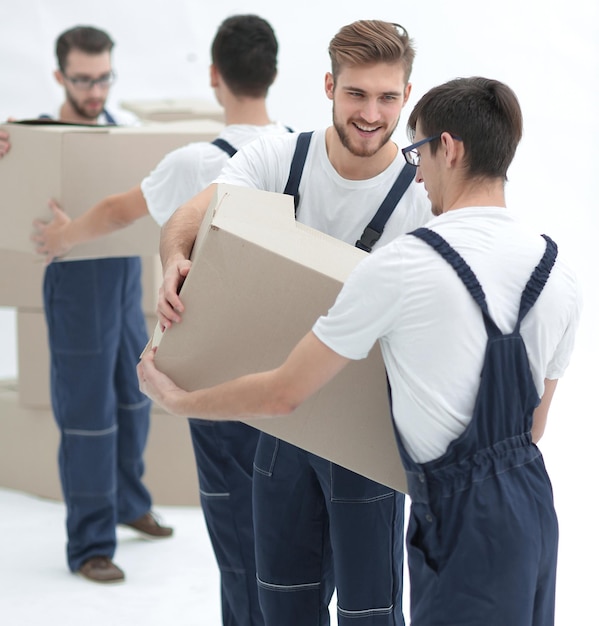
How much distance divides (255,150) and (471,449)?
86 centimetres

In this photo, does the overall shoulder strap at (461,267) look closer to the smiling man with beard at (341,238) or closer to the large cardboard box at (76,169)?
the smiling man with beard at (341,238)

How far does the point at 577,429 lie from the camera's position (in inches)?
182

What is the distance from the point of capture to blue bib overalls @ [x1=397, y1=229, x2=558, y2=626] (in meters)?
1.61

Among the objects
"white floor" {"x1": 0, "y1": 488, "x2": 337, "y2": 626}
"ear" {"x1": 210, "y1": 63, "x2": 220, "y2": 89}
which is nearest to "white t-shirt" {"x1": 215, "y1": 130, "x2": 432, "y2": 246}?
"ear" {"x1": 210, "y1": 63, "x2": 220, "y2": 89}

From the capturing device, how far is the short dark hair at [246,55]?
2.72 metres

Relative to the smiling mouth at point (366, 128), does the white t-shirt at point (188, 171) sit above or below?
below

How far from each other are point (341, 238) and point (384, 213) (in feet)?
0.32

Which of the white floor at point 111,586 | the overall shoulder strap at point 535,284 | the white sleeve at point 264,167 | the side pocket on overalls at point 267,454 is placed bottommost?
the white floor at point 111,586

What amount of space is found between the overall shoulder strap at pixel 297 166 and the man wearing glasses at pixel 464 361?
51 cm

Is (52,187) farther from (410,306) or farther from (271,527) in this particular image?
(410,306)

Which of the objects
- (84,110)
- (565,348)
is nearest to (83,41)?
(84,110)

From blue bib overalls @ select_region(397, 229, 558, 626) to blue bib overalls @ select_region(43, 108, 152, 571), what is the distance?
1.85m

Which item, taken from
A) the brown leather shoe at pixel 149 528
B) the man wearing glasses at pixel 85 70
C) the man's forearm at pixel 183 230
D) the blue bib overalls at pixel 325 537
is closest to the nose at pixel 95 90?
the man wearing glasses at pixel 85 70

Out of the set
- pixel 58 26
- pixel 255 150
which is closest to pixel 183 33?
pixel 58 26
